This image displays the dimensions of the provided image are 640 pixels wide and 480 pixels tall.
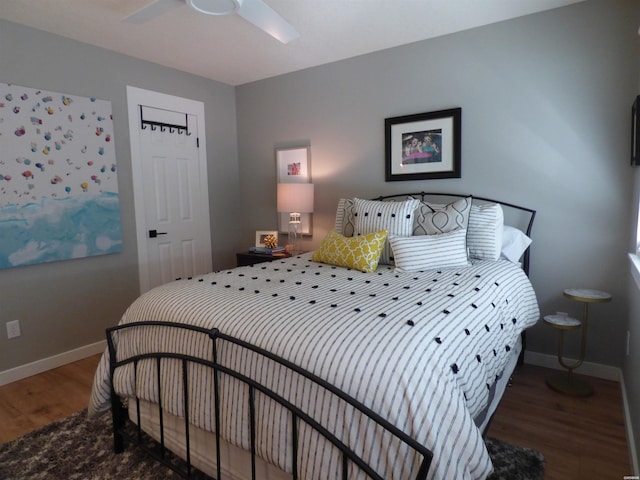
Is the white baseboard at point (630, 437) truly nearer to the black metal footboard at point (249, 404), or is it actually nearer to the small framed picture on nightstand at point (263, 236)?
the black metal footboard at point (249, 404)

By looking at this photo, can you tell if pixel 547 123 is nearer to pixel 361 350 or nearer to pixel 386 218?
pixel 386 218

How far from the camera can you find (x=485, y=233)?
2463 millimetres

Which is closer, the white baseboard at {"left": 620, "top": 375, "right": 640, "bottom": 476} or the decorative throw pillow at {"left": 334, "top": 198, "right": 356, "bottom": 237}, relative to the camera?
the white baseboard at {"left": 620, "top": 375, "right": 640, "bottom": 476}

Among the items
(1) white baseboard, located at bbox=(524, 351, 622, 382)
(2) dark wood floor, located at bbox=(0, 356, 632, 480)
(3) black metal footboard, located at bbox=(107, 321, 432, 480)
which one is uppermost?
(3) black metal footboard, located at bbox=(107, 321, 432, 480)

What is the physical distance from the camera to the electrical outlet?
2688 mm

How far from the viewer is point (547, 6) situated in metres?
2.49

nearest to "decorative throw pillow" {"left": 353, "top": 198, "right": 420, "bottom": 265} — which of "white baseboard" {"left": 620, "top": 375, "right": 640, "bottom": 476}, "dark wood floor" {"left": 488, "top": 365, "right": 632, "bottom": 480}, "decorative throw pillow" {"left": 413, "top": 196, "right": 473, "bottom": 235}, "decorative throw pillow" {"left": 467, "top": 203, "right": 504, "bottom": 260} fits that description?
"decorative throw pillow" {"left": 413, "top": 196, "right": 473, "bottom": 235}

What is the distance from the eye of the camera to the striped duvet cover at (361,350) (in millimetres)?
1040

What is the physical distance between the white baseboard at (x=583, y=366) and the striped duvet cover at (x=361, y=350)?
904 mm

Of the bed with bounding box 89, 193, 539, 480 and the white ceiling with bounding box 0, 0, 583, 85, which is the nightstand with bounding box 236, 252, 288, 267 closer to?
the bed with bounding box 89, 193, 539, 480

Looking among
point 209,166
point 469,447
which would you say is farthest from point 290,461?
point 209,166

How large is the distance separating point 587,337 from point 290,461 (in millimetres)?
2349

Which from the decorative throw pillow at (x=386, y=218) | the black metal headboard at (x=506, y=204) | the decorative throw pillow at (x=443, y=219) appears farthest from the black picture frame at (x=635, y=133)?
the decorative throw pillow at (x=386, y=218)

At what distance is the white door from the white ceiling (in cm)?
48
